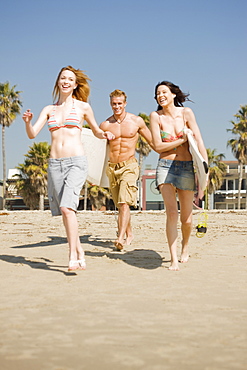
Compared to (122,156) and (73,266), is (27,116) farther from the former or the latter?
(122,156)

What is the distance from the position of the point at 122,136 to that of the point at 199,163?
213cm

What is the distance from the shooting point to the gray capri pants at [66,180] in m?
5.10

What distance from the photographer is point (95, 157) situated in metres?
7.46

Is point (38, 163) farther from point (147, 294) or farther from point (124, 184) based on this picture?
point (147, 294)

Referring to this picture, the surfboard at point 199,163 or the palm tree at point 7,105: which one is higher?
the palm tree at point 7,105

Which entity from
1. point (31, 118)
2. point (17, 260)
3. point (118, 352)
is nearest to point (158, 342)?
point (118, 352)

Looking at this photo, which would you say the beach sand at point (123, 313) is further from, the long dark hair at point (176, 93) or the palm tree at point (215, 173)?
the palm tree at point (215, 173)

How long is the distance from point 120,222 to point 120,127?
1399 millimetres

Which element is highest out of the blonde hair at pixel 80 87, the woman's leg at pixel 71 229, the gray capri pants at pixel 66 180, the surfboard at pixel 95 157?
the blonde hair at pixel 80 87

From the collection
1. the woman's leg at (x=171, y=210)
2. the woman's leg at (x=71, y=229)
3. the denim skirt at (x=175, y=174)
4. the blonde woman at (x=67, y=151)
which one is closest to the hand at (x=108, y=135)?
the blonde woman at (x=67, y=151)

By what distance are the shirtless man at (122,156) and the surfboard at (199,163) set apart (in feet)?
5.91

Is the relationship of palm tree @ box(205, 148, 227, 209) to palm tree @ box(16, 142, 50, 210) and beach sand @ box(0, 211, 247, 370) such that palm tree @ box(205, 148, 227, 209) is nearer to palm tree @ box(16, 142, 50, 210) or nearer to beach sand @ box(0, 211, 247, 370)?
palm tree @ box(16, 142, 50, 210)

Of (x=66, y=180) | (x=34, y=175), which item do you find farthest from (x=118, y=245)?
(x=34, y=175)

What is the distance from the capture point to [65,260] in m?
5.95
